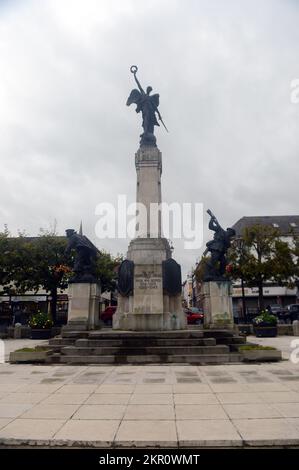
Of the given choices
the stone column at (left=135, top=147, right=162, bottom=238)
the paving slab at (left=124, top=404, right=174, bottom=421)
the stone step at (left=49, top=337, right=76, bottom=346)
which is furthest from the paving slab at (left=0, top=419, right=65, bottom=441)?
the stone column at (left=135, top=147, right=162, bottom=238)

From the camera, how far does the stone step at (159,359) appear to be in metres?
11.7

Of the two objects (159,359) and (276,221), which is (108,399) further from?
(276,221)

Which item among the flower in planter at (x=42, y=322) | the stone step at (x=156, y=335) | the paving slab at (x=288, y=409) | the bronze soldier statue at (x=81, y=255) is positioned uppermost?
the bronze soldier statue at (x=81, y=255)

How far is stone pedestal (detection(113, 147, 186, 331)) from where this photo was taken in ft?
49.8

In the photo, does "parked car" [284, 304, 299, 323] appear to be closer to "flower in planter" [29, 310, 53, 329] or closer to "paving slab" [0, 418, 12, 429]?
"flower in planter" [29, 310, 53, 329]

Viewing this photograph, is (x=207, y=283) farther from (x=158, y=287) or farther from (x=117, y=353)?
(x=117, y=353)

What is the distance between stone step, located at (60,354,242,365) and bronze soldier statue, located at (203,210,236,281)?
229 inches

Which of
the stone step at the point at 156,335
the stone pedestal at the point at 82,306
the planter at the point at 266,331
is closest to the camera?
the stone step at the point at 156,335

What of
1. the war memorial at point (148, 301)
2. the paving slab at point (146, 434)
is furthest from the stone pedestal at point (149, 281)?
the paving slab at point (146, 434)

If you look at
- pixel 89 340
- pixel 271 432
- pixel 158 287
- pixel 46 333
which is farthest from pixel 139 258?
pixel 271 432

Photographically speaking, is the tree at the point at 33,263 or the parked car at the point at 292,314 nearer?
the tree at the point at 33,263

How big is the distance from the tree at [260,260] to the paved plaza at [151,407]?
2401cm

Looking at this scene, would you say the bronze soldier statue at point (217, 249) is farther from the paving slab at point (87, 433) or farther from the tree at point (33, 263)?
the tree at point (33, 263)
